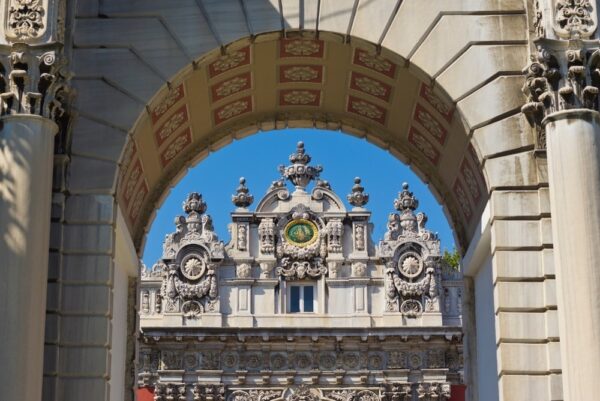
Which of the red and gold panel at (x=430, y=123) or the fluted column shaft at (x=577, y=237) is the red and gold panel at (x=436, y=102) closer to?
the red and gold panel at (x=430, y=123)

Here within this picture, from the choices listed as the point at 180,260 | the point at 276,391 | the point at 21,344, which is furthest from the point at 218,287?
the point at 21,344

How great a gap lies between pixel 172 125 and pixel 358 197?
32.7m

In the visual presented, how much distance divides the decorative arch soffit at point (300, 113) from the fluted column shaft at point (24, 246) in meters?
1.69

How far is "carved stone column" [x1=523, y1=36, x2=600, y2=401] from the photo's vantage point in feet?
44.9

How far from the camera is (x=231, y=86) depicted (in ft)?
61.2

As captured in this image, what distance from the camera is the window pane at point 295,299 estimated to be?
50.1 m

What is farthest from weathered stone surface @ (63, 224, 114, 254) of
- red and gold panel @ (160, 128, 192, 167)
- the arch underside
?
red and gold panel @ (160, 128, 192, 167)

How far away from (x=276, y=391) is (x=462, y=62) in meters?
34.3

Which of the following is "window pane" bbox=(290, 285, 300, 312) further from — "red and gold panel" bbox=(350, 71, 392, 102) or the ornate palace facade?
"red and gold panel" bbox=(350, 71, 392, 102)

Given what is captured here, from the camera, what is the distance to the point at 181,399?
48312 millimetres

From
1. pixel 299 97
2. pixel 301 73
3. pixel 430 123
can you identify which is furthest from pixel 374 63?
pixel 299 97

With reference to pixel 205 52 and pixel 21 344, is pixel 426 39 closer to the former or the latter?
pixel 205 52

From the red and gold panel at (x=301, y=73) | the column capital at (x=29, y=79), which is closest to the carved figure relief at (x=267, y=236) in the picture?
the red and gold panel at (x=301, y=73)

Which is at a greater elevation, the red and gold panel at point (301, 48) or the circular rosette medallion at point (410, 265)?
the circular rosette medallion at point (410, 265)
